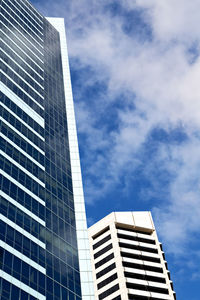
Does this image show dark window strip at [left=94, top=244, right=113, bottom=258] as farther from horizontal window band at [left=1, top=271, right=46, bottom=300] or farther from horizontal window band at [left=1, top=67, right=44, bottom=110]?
horizontal window band at [left=1, top=271, right=46, bottom=300]

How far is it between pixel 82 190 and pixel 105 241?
4634 centimetres

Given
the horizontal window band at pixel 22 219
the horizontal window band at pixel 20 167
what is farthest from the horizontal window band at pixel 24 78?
the horizontal window band at pixel 22 219

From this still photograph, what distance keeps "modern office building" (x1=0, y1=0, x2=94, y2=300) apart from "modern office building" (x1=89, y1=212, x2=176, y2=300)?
39.7 m

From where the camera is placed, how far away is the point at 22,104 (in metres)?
79.3

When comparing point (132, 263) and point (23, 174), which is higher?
point (132, 263)

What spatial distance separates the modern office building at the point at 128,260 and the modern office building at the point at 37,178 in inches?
1563

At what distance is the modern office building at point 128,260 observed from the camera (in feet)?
346

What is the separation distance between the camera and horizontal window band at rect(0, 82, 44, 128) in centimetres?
7674

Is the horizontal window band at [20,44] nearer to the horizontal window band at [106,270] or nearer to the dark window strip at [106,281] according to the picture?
the horizontal window band at [106,270]

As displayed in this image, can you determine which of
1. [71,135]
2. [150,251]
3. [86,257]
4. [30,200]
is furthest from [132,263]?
[30,200]

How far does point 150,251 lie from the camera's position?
11762cm

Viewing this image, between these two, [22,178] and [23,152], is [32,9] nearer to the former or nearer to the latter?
[23,152]

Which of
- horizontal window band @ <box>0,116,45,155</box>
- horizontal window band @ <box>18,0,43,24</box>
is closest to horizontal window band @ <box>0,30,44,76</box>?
horizontal window band @ <box>0,116,45,155</box>

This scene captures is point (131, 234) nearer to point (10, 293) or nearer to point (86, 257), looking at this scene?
point (86, 257)
